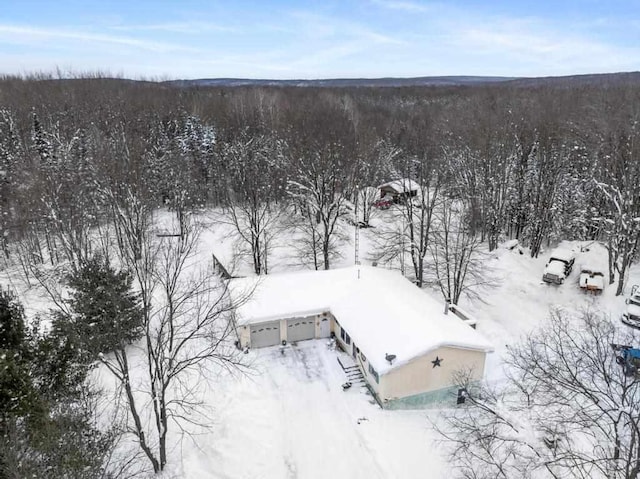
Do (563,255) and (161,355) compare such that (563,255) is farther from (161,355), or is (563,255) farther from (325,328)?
(161,355)

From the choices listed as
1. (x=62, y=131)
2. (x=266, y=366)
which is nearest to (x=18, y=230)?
(x=62, y=131)

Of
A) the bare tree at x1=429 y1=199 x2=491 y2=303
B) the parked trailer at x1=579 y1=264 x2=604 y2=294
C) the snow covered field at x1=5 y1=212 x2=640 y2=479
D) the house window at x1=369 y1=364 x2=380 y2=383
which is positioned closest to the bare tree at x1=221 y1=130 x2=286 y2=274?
the snow covered field at x1=5 y1=212 x2=640 y2=479

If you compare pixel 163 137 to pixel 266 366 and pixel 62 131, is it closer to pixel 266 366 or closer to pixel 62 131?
pixel 62 131

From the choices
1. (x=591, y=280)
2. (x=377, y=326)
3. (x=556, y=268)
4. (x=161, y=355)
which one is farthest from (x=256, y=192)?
(x=591, y=280)

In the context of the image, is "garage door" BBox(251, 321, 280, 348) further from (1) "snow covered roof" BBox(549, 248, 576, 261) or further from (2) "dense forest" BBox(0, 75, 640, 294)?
(1) "snow covered roof" BBox(549, 248, 576, 261)

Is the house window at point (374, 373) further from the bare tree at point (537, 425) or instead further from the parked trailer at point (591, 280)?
the parked trailer at point (591, 280)

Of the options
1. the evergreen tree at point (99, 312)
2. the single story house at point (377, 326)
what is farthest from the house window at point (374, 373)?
the evergreen tree at point (99, 312)
